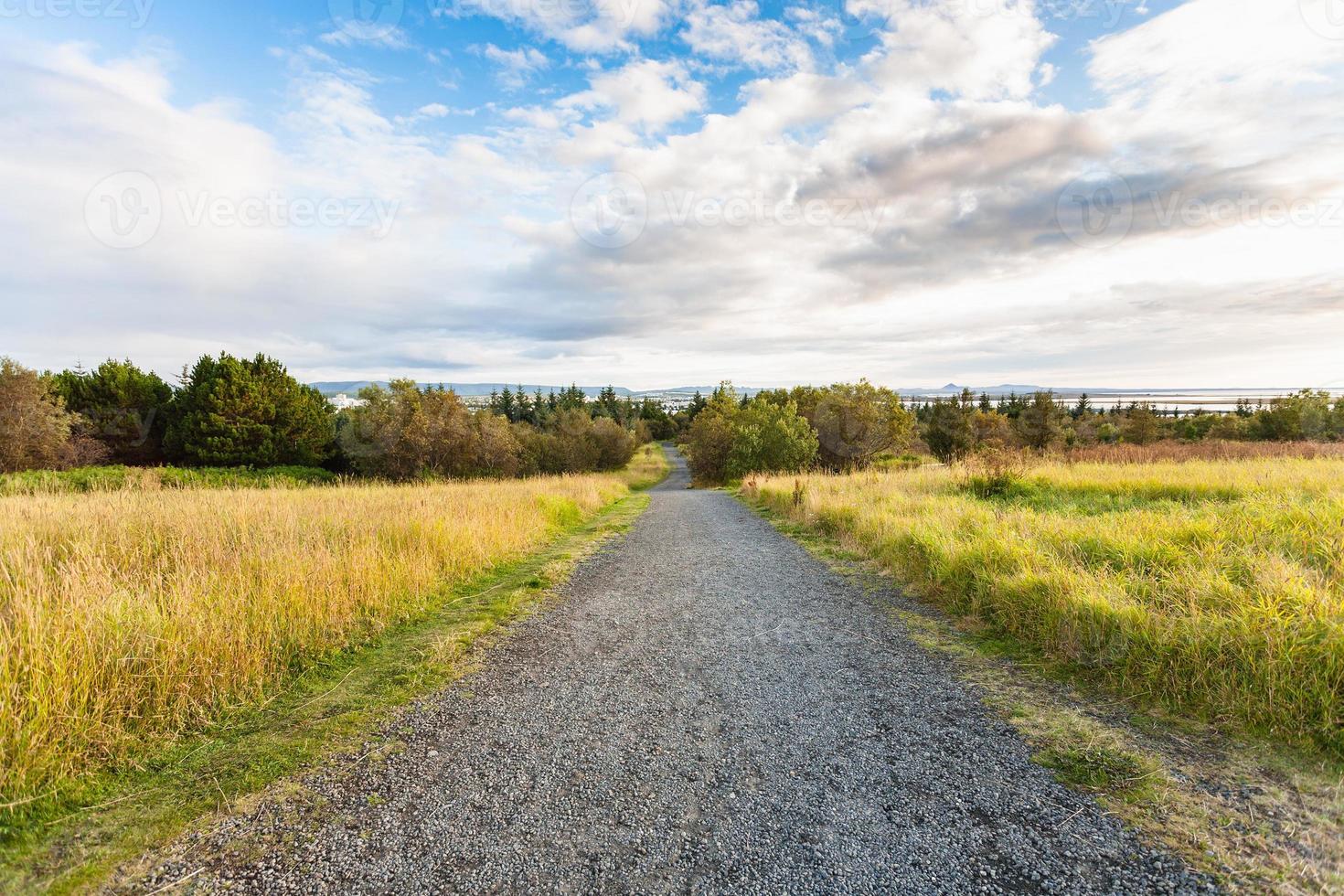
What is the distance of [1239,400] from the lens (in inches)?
2015

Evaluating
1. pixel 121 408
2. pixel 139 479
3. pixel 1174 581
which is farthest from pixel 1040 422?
pixel 121 408

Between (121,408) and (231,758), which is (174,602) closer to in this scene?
(231,758)

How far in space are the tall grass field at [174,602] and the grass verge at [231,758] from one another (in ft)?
0.51

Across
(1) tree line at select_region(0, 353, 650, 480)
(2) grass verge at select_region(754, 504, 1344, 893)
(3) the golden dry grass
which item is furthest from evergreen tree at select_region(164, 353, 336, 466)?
(2) grass verge at select_region(754, 504, 1344, 893)

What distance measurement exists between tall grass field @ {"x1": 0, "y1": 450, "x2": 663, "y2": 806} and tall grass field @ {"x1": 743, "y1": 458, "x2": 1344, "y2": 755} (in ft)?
22.0

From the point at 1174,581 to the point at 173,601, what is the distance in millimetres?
8944

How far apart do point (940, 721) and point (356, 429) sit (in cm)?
4173

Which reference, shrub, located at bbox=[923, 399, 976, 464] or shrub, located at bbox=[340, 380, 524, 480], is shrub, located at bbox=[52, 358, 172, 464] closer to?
shrub, located at bbox=[340, 380, 524, 480]

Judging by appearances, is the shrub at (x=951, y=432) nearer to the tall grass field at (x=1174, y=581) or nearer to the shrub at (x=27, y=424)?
the tall grass field at (x=1174, y=581)

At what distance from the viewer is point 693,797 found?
2.97m

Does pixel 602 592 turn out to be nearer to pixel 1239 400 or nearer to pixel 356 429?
pixel 356 429

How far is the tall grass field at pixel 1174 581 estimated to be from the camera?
11.8ft

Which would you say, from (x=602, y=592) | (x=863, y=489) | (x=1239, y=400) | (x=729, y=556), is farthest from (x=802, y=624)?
(x=1239, y=400)

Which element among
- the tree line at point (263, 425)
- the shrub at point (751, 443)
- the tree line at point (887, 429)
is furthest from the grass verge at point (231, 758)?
the tree line at point (263, 425)
